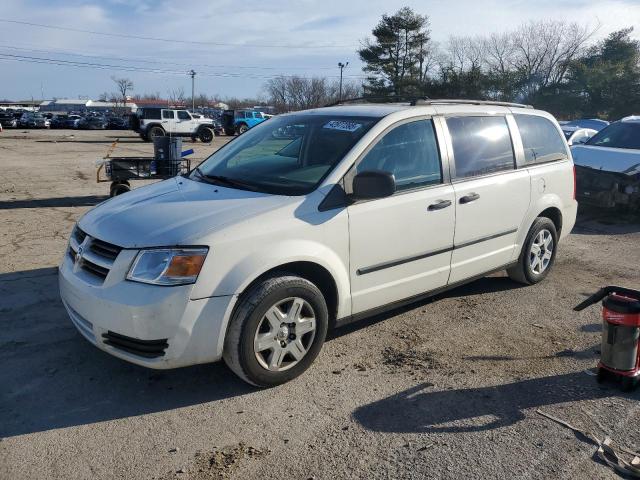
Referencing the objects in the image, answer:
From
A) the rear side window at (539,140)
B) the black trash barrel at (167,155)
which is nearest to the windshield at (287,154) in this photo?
the rear side window at (539,140)

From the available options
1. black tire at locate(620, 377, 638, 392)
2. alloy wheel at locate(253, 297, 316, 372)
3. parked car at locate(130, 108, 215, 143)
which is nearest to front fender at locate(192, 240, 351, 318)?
alloy wheel at locate(253, 297, 316, 372)

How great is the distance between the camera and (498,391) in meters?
3.62

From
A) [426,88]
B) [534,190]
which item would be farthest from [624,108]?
[534,190]

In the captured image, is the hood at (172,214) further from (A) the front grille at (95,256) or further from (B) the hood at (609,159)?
(B) the hood at (609,159)

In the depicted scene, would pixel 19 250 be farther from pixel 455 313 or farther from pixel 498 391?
pixel 498 391

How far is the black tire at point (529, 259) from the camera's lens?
545 cm

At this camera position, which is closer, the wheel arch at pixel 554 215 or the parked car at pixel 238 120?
the wheel arch at pixel 554 215

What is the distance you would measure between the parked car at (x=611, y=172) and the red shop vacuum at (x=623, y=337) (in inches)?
244

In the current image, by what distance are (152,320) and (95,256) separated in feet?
2.19

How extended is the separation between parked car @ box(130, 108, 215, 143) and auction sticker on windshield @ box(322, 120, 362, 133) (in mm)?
27908

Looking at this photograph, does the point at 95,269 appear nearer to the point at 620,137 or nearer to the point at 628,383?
the point at 628,383

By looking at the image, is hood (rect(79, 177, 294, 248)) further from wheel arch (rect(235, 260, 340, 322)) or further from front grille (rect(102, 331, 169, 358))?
front grille (rect(102, 331, 169, 358))

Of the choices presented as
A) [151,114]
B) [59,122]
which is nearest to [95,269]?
[151,114]

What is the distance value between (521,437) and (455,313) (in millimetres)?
1927
